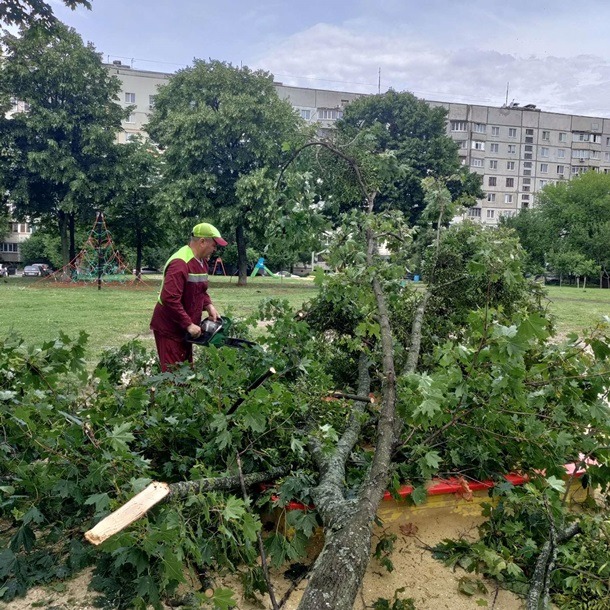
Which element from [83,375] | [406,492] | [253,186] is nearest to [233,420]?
[83,375]

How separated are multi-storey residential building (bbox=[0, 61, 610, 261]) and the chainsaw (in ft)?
178

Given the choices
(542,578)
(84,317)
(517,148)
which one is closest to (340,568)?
(542,578)

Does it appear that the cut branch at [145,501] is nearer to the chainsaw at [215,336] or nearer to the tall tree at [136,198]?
the chainsaw at [215,336]

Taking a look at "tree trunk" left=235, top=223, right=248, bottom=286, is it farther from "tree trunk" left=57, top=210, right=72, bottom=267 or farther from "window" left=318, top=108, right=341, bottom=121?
"window" left=318, top=108, right=341, bottom=121

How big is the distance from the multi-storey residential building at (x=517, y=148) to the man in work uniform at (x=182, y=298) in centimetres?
5421

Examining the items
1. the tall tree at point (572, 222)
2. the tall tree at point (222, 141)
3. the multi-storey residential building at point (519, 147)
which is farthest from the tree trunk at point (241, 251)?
the multi-storey residential building at point (519, 147)

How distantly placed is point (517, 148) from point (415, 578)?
6601cm

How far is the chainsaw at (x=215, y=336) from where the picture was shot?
3.90 m

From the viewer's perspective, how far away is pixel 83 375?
256 cm

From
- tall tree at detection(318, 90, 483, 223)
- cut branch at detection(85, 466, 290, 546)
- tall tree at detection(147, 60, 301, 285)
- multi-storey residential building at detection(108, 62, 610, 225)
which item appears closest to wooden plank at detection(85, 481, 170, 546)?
cut branch at detection(85, 466, 290, 546)

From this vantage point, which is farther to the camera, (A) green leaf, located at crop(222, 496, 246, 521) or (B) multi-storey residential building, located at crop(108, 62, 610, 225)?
(B) multi-storey residential building, located at crop(108, 62, 610, 225)

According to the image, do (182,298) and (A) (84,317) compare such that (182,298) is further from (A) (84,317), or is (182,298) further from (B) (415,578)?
(A) (84,317)

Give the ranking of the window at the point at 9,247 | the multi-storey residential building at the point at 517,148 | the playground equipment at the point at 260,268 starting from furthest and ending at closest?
the window at the point at 9,247
the multi-storey residential building at the point at 517,148
the playground equipment at the point at 260,268

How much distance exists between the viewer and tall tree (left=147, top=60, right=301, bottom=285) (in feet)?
75.2
